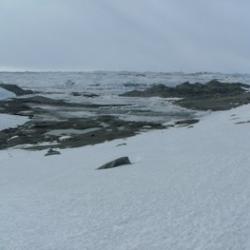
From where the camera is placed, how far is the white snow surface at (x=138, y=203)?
23.4 ft

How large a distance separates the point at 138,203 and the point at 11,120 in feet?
91.2

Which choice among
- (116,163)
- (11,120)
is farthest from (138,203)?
(11,120)

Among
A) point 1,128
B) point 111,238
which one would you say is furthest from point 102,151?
point 1,128

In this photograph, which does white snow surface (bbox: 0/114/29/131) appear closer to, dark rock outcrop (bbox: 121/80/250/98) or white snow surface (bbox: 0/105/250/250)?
white snow surface (bbox: 0/105/250/250)

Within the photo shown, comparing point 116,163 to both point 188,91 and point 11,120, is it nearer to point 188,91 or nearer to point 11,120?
point 11,120

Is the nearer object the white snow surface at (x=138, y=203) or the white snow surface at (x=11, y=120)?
the white snow surface at (x=138, y=203)

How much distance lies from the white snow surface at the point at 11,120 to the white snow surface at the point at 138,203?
61.0 ft

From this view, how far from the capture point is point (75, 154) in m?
17.7

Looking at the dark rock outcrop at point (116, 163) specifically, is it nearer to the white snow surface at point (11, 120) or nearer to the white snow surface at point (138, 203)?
the white snow surface at point (138, 203)

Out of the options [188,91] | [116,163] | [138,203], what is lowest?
[188,91]

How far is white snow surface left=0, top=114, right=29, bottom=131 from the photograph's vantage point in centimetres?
3300

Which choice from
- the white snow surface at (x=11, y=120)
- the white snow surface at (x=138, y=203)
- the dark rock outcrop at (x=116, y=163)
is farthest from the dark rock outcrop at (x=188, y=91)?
the dark rock outcrop at (x=116, y=163)

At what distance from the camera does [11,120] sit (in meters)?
35.7

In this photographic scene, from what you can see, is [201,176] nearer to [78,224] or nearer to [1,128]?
[78,224]
